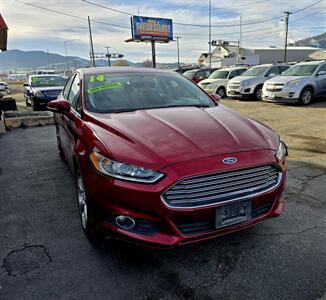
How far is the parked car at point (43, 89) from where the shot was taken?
12.5 m

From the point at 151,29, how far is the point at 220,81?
73.7 ft

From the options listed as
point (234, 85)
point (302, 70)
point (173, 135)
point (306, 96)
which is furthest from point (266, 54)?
point (173, 135)

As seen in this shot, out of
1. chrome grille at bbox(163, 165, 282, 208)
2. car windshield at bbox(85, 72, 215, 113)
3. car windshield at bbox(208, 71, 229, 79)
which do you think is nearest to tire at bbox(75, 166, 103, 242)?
chrome grille at bbox(163, 165, 282, 208)

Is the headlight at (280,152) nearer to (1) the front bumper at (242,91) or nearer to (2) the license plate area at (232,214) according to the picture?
(2) the license plate area at (232,214)

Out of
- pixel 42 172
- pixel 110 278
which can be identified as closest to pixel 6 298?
pixel 110 278

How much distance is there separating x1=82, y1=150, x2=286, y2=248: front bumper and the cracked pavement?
349 mm

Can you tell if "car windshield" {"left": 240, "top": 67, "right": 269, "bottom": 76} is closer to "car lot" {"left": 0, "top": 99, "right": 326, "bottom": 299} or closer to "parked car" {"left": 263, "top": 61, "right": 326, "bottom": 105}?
"parked car" {"left": 263, "top": 61, "right": 326, "bottom": 105}

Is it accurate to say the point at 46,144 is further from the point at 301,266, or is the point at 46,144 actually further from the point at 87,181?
the point at 301,266

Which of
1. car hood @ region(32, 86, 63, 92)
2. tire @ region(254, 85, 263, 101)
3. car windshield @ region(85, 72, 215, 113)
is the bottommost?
tire @ region(254, 85, 263, 101)

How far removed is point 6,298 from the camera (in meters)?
2.36

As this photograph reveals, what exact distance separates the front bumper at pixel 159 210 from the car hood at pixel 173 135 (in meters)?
0.11

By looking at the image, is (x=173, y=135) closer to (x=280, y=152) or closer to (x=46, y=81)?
(x=280, y=152)

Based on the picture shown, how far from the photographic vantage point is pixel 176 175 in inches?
91.3

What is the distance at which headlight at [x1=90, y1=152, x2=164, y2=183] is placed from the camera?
236cm
